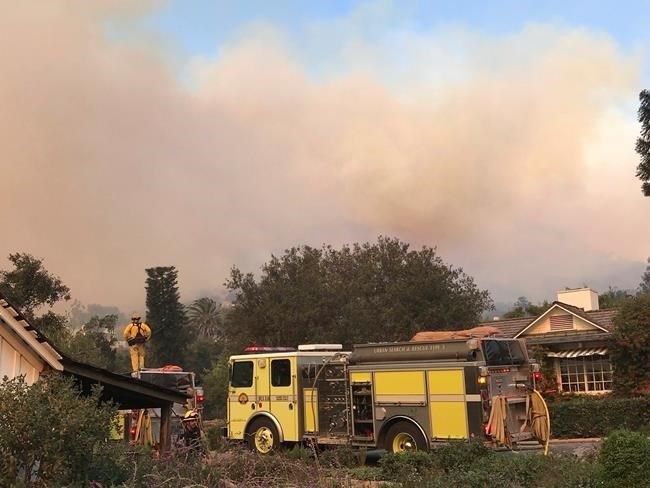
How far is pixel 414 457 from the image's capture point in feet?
38.5

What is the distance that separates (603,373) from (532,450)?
1294cm

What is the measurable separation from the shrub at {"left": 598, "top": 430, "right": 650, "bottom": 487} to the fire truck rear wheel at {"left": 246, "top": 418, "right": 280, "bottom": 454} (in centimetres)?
926

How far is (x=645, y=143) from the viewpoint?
27.5 metres

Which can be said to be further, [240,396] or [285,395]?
[240,396]

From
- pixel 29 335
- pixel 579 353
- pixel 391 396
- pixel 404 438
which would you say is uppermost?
pixel 579 353

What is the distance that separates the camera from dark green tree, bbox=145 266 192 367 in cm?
8106

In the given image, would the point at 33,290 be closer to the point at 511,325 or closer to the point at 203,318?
the point at 511,325

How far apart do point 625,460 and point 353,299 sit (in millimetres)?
25182

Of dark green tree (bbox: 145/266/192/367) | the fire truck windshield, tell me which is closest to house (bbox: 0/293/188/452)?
the fire truck windshield

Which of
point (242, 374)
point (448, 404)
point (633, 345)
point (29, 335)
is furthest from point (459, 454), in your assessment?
point (633, 345)

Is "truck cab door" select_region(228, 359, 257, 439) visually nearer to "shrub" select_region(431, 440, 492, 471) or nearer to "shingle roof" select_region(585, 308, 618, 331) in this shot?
"shrub" select_region(431, 440, 492, 471)

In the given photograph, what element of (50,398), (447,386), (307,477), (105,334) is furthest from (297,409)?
(105,334)

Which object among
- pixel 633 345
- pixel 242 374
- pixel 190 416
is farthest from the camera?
pixel 633 345

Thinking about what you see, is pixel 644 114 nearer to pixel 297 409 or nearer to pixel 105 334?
pixel 297 409
